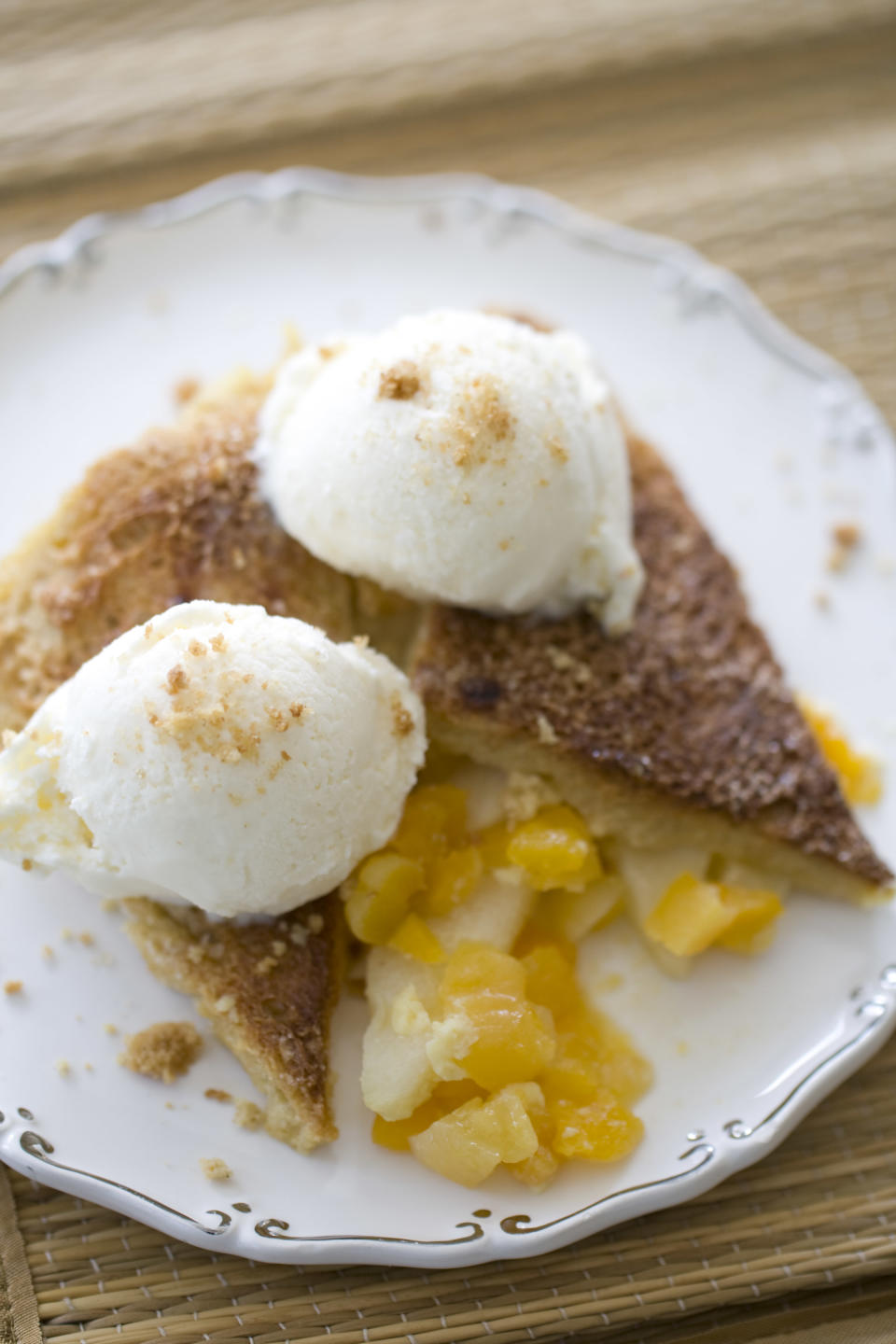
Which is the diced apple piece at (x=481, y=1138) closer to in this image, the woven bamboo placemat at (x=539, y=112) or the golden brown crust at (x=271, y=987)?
the golden brown crust at (x=271, y=987)

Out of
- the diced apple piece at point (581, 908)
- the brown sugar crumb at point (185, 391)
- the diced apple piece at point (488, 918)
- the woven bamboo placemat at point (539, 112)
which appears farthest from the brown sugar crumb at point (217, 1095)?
the woven bamboo placemat at point (539, 112)

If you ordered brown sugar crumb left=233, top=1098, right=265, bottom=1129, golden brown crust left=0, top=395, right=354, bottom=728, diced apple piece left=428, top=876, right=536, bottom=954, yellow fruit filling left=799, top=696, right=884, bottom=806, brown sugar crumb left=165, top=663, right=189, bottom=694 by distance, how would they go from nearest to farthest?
brown sugar crumb left=165, top=663, right=189, bottom=694, brown sugar crumb left=233, top=1098, right=265, bottom=1129, diced apple piece left=428, top=876, right=536, bottom=954, golden brown crust left=0, top=395, right=354, bottom=728, yellow fruit filling left=799, top=696, right=884, bottom=806

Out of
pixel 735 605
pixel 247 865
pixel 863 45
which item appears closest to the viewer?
pixel 247 865

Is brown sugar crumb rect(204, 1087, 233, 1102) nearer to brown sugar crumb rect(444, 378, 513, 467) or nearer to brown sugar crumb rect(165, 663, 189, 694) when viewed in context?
brown sugar crumb rect(165, 663, 189, 694)

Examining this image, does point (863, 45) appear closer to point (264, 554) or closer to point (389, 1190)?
point (264, 554)

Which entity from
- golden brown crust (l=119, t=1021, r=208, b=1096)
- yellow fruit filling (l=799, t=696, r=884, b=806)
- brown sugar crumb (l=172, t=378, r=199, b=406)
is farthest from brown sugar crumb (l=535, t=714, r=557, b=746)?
brown sugar crumb (l=172, t=378, r=199, b=406)

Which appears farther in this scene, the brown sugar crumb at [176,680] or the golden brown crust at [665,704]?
the golden brown crust at [665,704]

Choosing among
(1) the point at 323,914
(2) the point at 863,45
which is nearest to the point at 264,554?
(1) the point at 323,914
